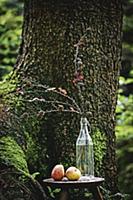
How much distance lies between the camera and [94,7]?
146 inches

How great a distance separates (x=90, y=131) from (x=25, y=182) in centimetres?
65

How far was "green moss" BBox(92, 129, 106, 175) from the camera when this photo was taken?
3.56 metres

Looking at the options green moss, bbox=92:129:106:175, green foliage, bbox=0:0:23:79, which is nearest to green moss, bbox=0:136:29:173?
green moss, bbox=92:129:106:175

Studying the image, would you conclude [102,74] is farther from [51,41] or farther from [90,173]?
[90,173]

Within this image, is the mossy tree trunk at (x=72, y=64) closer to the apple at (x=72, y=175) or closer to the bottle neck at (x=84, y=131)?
the bottle neck at (x=84, y=131)

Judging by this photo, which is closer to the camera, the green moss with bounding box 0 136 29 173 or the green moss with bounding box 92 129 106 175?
the green moss with bounding box 0 136 29 173

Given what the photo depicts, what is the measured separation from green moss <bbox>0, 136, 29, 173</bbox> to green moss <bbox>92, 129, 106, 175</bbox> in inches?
20.4

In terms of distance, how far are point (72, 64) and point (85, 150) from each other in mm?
598

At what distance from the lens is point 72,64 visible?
3.63 metres

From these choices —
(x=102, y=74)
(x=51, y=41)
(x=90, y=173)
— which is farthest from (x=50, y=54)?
(x=90, y=173)

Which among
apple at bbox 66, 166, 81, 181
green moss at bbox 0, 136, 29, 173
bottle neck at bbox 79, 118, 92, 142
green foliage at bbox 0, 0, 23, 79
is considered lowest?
apple at bbox 66, 166, 81, 181

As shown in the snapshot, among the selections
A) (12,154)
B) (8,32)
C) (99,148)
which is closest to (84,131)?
(99,148)

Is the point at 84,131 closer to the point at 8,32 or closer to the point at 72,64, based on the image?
the point at 72,64

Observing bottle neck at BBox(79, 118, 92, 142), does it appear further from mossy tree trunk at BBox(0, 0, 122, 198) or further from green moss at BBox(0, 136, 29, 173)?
green moss at BBox(0, 136, 29, 173)
